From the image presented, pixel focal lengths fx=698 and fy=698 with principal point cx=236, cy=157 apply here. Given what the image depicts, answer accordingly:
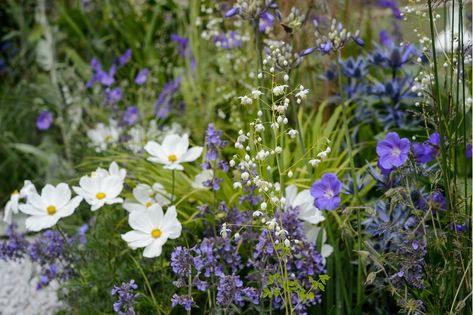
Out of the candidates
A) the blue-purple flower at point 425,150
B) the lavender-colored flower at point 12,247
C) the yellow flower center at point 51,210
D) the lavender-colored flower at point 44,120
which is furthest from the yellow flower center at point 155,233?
the lavender-colored flower at point 44,120

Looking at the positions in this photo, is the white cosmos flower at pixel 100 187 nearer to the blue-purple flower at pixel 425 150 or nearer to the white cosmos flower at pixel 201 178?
the white cosmos flower at pixel 201 178

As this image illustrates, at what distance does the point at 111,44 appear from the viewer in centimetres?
493

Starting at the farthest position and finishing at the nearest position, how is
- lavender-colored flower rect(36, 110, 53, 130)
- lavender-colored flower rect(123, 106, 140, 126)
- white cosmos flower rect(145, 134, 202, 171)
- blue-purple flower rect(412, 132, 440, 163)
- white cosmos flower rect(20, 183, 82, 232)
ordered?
lavender-colored flower rect(36, 110, 53, 130)
lavender-colored flower rect(123, 106, 140, 126)
white cosmos flower rect(145, 134, 202, 171)
white cosmos flower rect(20, 183, 82, 232)
blue-purple flower rect(412, 132, 440, 163)

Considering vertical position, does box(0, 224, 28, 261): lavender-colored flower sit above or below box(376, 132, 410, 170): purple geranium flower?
below

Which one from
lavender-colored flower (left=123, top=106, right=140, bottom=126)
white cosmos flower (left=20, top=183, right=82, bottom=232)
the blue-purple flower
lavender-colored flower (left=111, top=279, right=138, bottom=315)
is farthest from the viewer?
lavender-colored flower (left=123, top=106, right=140, bottom=126)

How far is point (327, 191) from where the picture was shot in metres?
2.05

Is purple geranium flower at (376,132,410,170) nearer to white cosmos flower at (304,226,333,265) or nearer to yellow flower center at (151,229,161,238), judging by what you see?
white cosmos flower at (304,226,333,265)

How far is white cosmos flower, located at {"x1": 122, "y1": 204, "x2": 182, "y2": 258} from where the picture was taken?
205 cm

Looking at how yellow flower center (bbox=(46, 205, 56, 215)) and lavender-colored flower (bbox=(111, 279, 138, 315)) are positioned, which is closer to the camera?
lavender-colored flower (bbox=(111, 279, 138, 315))

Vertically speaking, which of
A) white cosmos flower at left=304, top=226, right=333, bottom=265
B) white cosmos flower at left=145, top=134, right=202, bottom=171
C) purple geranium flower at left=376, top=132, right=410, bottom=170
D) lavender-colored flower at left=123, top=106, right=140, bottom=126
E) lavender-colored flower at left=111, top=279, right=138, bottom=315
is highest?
purple geranium flower at left=376, top=132, right=410, bottom=170

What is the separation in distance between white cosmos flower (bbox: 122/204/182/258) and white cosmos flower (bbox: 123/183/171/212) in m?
0.27

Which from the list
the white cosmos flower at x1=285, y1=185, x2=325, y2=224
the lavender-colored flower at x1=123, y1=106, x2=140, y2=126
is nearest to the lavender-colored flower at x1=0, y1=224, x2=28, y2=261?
the white cosmos flower at x1=285, y1=185, x2=325, y2=224

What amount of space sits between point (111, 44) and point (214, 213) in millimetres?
3019

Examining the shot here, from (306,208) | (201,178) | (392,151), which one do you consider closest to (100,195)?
(201,178)
